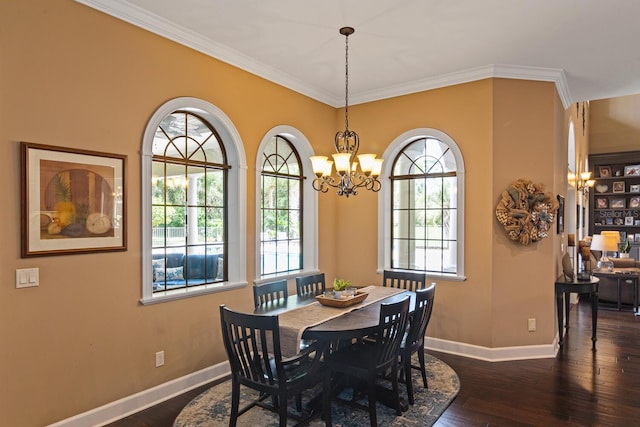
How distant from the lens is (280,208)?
4.77 m

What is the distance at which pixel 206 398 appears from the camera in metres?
3.28

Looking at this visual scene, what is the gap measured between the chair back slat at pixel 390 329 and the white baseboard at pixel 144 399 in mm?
1724

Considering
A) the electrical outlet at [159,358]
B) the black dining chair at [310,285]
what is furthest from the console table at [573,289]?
the electrical outlet at [159,358]

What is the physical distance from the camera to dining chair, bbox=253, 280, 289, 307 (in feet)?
11.0

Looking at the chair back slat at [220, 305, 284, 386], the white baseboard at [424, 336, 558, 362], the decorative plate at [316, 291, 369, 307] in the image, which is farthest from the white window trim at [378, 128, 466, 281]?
the chair back slat at [220, 305, 284, 386]

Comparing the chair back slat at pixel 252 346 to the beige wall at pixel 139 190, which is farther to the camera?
the beige wall at pixel 139 190

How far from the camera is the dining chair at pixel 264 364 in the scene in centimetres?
238

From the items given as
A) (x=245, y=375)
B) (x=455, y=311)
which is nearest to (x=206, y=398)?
(x=245, y=375)

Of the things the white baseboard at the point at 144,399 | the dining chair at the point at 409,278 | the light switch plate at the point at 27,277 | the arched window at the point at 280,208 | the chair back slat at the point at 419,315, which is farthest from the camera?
the arched window at the point at 280,208

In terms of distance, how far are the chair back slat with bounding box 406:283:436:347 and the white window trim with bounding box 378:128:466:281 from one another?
134 centimetres

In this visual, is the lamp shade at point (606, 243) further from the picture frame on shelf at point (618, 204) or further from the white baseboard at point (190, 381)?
the picture frame on shelf at point (618, 204)

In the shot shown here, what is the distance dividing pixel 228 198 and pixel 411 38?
2297mm

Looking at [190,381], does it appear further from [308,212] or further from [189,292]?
[308,212]

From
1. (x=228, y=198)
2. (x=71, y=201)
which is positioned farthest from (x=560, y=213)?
(x=71, y=201)
